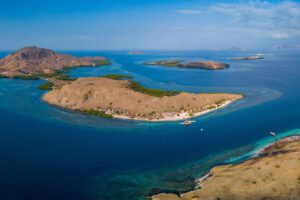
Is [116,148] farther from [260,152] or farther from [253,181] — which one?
[253,181]

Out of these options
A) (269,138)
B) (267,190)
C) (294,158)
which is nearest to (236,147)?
(269,138)

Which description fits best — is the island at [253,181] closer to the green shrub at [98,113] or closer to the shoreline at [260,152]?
the shoreline at [260,152]

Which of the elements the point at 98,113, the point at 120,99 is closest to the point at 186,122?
the point at 120,99

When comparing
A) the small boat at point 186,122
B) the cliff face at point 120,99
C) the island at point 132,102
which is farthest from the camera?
the cliff face at point 120,99

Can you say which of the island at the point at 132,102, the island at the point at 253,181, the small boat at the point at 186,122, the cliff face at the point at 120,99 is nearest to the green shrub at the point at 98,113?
the island at the point at 132,102

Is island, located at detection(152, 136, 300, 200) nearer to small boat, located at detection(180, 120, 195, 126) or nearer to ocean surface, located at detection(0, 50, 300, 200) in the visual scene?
ocean surface, located at detection(0, 50, 300, 200)

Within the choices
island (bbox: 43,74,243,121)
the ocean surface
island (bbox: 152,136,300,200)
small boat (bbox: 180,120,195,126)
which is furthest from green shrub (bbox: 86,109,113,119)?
island (bbox: 152,136,300,200)
